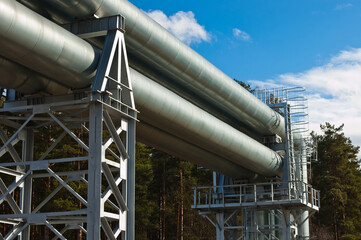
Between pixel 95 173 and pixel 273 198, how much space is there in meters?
19.2

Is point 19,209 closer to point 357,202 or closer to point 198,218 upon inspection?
point 198,218

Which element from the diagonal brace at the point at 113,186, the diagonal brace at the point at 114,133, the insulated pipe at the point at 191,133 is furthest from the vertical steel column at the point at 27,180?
the diagonal brace at the point at 114,133

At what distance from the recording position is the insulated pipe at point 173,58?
1812 cm

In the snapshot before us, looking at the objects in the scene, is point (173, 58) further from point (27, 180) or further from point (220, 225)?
point (220, 225)

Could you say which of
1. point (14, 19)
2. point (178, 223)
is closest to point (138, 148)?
point (178, 223)

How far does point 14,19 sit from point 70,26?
400cm

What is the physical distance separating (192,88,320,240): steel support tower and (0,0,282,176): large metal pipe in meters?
8.15

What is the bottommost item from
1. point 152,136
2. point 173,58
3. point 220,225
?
point 220,225

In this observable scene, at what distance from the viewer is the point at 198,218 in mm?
70688

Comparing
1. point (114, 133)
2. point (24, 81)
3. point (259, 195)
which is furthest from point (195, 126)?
point (259, 195)

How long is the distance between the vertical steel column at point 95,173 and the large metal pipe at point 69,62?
1.59 meters

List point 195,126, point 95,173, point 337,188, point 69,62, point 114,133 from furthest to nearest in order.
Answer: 1. point 337,188
2. point 195,126
3. point 114,133
4. point 69,62
5. point 95,173

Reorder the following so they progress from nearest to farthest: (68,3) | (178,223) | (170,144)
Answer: (68,3), (170,144), (178,223)

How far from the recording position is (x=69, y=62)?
16.6m
